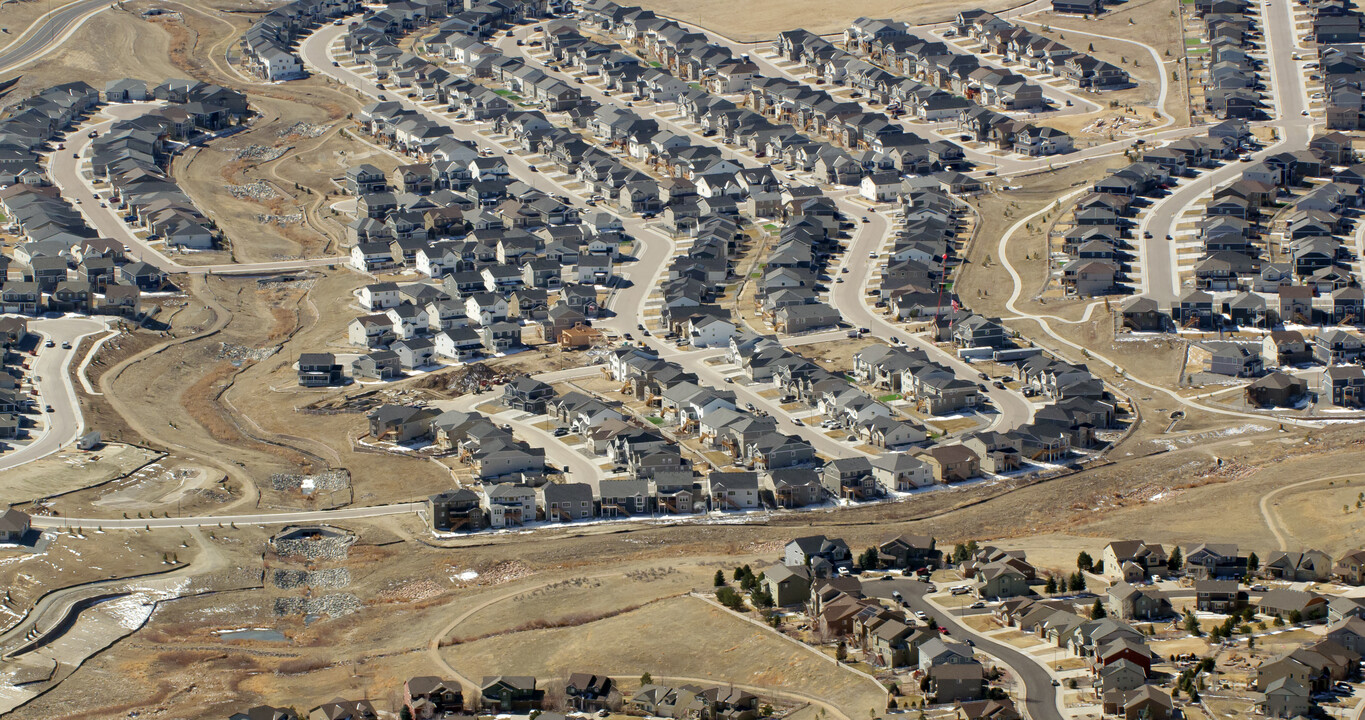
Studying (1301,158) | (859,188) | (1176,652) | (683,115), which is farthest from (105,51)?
(1176,652)

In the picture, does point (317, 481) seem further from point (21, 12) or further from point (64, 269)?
point (21, 12)

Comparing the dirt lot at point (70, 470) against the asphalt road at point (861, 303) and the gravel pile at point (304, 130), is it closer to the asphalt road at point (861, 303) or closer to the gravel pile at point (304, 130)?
the asphalt road at point (861, 303)

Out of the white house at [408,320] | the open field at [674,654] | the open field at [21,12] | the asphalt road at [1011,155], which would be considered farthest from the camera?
the open field at [21,12]

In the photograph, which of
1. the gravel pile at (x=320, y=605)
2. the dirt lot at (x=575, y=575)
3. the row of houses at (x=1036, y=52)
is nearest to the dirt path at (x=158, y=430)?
the dirt lot at (x=575, y=575)

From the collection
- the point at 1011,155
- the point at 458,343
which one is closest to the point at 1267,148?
the point at 1011,155

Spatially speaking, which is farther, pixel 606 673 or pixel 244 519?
pixel 244 519

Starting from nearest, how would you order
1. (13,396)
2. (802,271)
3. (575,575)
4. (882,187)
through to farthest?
(575,575)
(13,396)
(802,271)
(882,187)

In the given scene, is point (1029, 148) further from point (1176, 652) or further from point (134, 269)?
point (1176, 652)
